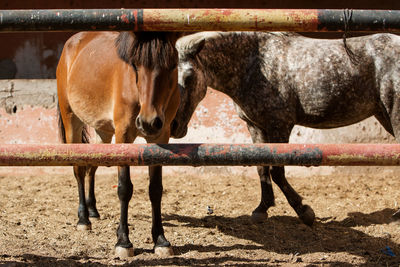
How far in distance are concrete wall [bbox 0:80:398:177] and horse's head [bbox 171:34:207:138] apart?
228 cm

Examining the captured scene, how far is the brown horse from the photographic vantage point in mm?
2594

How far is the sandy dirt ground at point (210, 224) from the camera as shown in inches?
120

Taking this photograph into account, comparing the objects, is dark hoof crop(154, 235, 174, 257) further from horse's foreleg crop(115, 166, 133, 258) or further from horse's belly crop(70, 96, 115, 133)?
horse's belly crop(70, 96, 115, 133)

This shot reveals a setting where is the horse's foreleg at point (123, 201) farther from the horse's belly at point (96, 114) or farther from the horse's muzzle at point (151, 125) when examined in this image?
the horse's muzzle at point (151, 125)

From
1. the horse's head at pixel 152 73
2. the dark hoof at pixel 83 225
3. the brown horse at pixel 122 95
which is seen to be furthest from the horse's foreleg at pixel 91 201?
the horse's head at pixel 152 73

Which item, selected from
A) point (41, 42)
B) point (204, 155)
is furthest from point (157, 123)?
point (41, 42)

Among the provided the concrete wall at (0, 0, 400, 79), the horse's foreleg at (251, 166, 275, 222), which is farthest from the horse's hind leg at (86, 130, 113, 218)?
the concrete wall at (0, 0, 400, 79)

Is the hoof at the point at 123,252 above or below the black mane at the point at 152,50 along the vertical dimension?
below

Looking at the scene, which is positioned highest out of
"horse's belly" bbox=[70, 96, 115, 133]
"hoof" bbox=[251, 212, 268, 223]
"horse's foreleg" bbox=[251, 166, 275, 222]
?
"horse's belly" bbox=[70, 96, 115, 133]

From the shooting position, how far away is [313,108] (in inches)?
163

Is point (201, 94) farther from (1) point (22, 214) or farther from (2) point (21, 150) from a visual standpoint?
(2) point (21, 150)

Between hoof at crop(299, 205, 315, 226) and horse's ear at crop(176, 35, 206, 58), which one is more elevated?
horse's ear at crop(176, 35, 206, 58)

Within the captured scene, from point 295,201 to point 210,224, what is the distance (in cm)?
74

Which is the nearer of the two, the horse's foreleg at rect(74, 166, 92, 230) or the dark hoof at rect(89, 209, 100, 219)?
the horse's foreleg at rect(74, 166, 92, 230)
